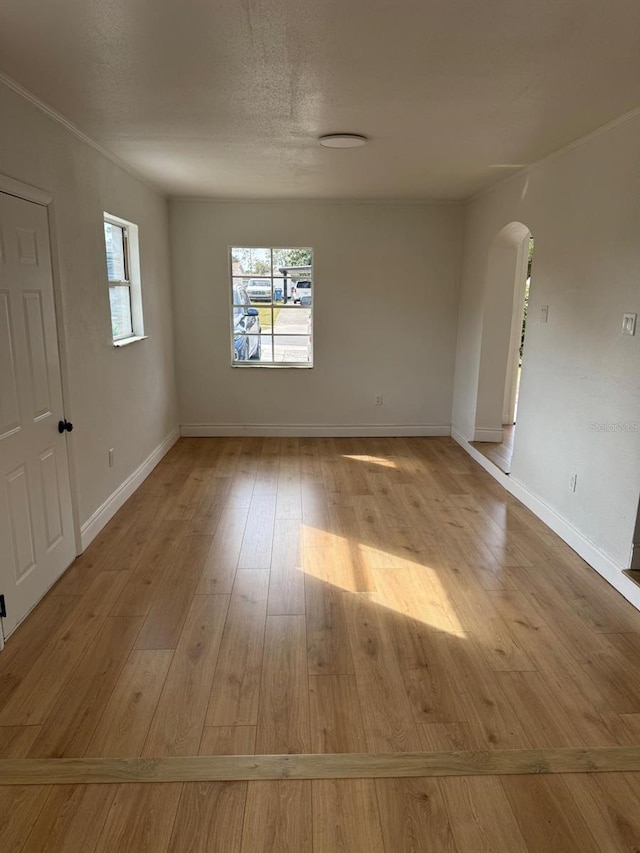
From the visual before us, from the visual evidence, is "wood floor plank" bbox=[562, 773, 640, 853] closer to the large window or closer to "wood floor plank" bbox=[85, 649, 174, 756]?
"wood floor plank" bbox=[85, 649, 174, 756]

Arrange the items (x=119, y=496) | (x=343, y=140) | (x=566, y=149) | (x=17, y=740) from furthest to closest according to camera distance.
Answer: (x=119, y=496)
(x=566, y=149)
(x=343, y=140)
(x=17, y=740)

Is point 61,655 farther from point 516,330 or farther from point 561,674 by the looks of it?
point 516,330

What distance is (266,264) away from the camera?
6074 millimetres

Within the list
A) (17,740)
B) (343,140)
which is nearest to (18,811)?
(17,740)

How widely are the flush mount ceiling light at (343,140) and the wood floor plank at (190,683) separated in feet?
8.90

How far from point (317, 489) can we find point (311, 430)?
177 centimetres

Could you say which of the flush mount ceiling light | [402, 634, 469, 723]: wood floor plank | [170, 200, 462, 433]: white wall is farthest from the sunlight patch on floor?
[170, 200, 462, 433]: white wall

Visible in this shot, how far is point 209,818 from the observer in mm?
1742

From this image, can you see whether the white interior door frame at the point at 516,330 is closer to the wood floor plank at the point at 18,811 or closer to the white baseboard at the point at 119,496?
the white baseboard at the point at 119,496

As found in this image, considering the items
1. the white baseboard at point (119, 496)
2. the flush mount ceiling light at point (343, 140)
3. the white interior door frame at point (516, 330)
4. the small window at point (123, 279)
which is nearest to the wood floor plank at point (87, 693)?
the white baseboard at point (119, 496)

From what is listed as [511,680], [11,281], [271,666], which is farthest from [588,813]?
[11,281]

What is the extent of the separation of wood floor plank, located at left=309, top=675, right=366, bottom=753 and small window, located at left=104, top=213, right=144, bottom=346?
291 centimetres

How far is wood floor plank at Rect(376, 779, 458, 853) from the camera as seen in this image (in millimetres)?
1670

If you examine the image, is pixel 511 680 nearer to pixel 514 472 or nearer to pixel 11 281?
pixel 514 472
